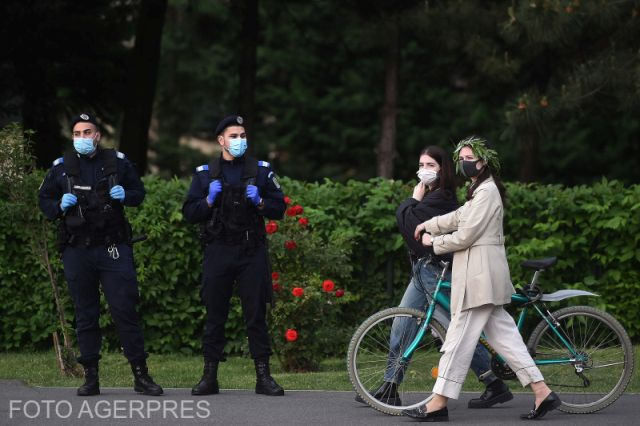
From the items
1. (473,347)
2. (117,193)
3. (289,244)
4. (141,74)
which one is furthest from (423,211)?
(141,74)

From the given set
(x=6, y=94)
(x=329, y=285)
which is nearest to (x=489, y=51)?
(x=6, y=94)

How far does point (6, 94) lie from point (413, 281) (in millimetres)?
12599

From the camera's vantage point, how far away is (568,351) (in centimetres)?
864

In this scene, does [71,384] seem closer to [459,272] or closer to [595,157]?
[459,272]

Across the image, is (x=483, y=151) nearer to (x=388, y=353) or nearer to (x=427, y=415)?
(x=388, y=353)

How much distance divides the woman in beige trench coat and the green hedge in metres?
3.80

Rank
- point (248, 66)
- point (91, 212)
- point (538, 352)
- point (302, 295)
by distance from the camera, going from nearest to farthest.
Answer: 1. point (538, 352)
2. point (91, 212)
3. point (302, 295)
4. point (248, 66)

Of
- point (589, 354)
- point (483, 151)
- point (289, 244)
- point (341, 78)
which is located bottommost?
point (589, 354)

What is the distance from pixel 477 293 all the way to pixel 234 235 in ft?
6.50

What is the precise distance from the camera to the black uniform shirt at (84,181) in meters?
9.22

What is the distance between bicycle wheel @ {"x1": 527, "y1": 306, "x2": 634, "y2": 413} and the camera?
8.60 metres

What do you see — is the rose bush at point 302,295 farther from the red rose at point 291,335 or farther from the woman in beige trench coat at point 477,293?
the woman in beige trench coat at point 477,293

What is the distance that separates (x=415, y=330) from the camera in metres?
8.51

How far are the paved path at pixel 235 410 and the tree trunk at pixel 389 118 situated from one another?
12.4m
